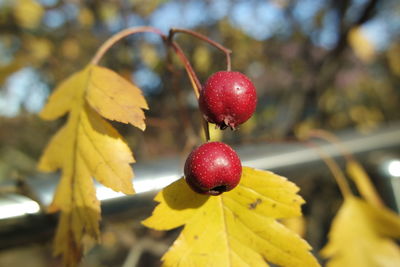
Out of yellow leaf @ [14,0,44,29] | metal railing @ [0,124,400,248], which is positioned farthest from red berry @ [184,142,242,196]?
yellow leaf @ [14,0,44,29]

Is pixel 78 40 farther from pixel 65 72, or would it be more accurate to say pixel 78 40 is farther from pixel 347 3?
pixel 347 3

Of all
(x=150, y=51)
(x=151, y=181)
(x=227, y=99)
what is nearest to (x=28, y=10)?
(x=150, y=51)

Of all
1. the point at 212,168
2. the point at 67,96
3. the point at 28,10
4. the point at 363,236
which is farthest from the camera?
the point at 28,10

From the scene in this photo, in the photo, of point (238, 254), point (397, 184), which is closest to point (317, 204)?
point (397, 184)

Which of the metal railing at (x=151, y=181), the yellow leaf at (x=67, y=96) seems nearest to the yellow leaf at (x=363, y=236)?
the metal railing at (x=151, y=181)

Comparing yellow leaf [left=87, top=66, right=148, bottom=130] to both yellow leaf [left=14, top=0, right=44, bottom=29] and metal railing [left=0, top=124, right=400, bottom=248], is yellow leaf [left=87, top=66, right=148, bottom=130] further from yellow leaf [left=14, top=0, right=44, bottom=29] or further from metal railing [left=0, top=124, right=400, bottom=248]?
yellow leaf [left=14, top=0, right=44, bottom=29]

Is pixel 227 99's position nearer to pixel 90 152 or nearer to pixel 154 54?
pixel 90 152

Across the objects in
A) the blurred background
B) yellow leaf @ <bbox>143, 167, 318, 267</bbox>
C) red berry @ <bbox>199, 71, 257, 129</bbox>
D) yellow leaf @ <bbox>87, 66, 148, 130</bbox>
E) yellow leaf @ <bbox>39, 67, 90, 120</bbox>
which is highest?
the blurred background

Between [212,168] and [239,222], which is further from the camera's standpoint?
[239,222]
